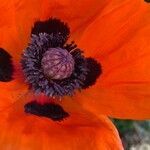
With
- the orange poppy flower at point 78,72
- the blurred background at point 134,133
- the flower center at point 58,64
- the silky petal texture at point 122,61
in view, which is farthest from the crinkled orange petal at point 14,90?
the blurred background at point 134,133

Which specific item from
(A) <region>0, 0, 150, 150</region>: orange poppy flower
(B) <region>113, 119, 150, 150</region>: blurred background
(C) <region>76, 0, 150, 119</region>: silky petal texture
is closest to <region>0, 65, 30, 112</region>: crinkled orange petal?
(A) <region>0, 0, 150, 150</region>: orange poppy flower

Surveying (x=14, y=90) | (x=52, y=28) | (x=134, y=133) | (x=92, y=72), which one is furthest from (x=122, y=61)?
(x=134, y=133)

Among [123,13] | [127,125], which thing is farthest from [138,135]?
[123,13]

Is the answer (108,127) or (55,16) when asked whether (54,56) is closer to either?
(55,16)

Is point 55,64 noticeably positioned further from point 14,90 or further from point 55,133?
point 55,133

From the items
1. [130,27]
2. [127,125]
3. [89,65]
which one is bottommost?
[127,125]
